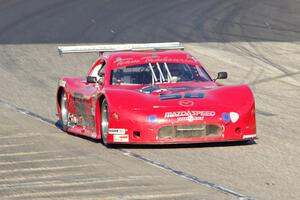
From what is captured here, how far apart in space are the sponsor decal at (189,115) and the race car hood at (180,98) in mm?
73

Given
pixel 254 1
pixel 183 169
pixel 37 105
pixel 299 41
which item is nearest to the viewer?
pixel 183 169

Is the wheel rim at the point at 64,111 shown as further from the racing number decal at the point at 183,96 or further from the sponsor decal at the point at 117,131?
the racing number decal at the point at 183,96

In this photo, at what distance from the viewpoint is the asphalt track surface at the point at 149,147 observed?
10.5 m

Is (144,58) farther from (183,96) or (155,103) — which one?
(155,103)

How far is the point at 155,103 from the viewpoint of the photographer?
43.0ft

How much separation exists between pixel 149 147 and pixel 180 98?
738 millimetres

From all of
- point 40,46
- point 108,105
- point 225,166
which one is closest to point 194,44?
point 40,46

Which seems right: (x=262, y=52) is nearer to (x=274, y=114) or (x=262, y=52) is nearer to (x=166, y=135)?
(x=274, y=114)

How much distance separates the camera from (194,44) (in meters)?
25.5

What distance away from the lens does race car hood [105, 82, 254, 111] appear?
13.1 meters

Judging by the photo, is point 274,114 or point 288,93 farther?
point 288,93

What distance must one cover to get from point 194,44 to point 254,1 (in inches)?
323

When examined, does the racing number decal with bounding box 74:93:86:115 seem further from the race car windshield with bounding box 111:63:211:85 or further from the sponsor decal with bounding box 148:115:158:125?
the sponsor decal with bounding box 148:115:158:125

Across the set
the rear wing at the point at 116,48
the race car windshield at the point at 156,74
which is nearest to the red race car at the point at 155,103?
the race car windshield at the point at 156,74
